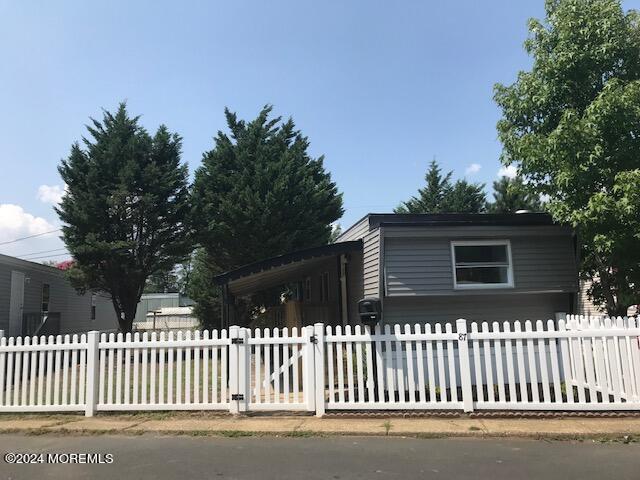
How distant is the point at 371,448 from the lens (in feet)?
19.7

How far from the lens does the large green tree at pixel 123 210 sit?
64.5 ft

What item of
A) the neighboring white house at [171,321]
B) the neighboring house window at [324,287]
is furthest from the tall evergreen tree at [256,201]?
the neighboring white house at [171,321]

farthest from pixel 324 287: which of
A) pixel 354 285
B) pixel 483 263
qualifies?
pixel 483 263

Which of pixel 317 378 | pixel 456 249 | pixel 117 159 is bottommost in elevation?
pixel 317 378

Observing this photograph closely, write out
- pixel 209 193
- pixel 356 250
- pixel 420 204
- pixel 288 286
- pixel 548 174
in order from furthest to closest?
pixel 420 204, pixel 288 286, pixel 209 193, pixel 356 250, pixel 548 174

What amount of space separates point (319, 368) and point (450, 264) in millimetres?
3953

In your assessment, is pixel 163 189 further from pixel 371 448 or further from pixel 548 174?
pixel 371 448

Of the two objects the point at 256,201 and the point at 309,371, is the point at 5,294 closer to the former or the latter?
the point at 256,201

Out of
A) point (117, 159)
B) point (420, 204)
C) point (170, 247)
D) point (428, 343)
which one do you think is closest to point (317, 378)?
point (428, 343)

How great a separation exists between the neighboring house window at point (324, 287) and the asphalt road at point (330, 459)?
9453 mm

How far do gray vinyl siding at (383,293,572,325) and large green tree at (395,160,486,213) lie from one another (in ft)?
72.7

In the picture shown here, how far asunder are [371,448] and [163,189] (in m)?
16.4

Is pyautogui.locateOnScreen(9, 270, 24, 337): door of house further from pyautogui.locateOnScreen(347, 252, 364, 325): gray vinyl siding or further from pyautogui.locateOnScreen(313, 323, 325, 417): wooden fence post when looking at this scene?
pyautogui.locateOnScreen(313, 323, 325, 417): wooden fence post

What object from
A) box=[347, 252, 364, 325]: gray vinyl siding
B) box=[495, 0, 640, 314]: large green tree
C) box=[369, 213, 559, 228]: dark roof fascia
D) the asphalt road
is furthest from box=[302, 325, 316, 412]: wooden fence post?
box=[495, 0, 640, 314]: large green tree
